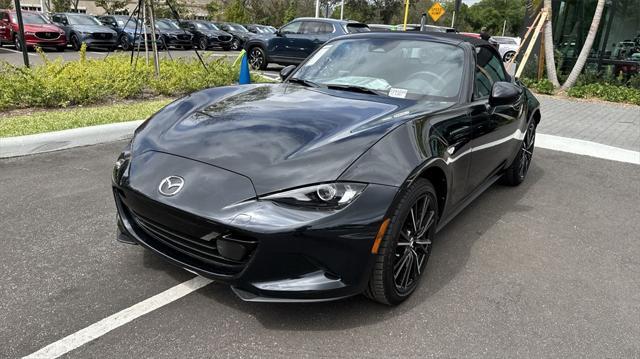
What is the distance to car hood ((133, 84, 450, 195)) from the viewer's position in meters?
2.41

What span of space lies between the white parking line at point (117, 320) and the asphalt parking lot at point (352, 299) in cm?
5

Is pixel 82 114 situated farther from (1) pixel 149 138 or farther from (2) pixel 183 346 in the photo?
(2) pixel 183 346

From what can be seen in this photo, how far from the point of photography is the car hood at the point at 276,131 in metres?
2.41

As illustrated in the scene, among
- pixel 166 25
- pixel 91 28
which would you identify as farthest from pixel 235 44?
pixel 91 28

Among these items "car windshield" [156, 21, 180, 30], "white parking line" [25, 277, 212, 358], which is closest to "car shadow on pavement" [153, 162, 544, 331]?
"white parking line" [25, 277, 212, 358]

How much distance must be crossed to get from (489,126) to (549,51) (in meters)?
10.9

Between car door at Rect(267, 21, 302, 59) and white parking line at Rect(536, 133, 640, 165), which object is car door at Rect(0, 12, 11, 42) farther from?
white parking line at Rect(536, 133, 640, 165)

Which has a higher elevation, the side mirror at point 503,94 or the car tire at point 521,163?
the side mirror at point 503,94

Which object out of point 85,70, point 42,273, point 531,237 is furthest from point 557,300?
point 85,70

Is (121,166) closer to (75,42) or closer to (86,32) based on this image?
(86,32)

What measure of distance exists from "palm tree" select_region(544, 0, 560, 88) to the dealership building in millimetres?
990

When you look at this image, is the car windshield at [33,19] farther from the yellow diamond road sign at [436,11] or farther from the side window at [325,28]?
the yellow diamond road sign at [436,11]

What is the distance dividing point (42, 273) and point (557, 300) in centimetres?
314

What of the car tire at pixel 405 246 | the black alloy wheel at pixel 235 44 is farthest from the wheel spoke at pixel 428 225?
the black alloy wheel at pixel 235 44
